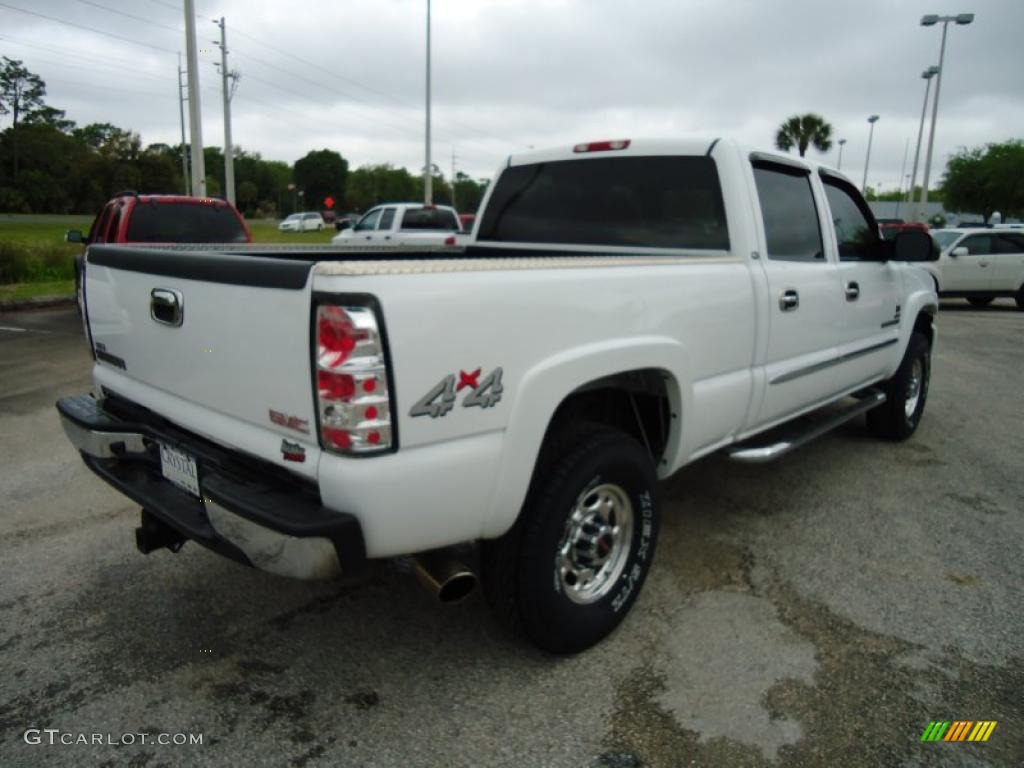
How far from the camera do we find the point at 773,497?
445 centimetres

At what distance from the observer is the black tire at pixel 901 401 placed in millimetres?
5312

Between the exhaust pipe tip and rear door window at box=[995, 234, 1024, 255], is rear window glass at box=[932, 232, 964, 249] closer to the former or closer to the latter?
rear door window at box=[995, 234, 1024, 255]

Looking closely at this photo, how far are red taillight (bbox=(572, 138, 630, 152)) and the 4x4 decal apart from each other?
2.07 m

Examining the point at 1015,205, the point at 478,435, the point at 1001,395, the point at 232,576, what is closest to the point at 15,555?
the point at 232,576

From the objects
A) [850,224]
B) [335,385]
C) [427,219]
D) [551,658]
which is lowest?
[551,658]

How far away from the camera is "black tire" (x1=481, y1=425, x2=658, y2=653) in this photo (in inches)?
97.1

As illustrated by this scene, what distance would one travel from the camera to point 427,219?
16.8 m

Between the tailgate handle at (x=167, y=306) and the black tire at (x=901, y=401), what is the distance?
4.69m

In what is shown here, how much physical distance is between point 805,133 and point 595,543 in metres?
57.7

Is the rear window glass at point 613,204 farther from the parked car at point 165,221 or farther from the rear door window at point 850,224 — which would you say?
the parked car at point 165,221

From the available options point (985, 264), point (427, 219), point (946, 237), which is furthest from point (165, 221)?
point (946, 237)

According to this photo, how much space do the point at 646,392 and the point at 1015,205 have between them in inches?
2173

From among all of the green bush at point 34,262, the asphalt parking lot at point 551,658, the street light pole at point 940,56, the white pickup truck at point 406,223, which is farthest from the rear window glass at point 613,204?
the street light pole at point 940,56

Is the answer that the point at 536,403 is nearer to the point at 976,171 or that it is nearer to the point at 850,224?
the point at 850,224
